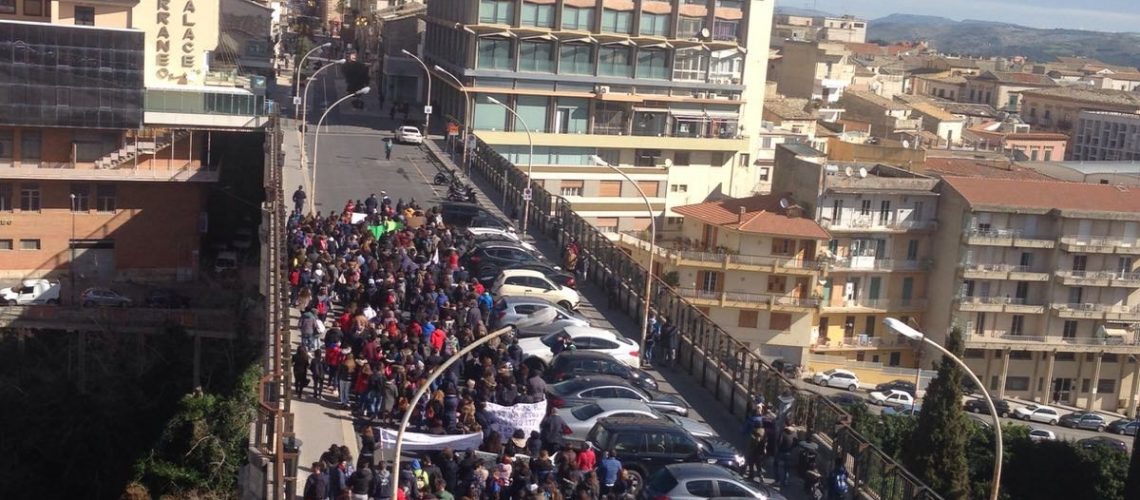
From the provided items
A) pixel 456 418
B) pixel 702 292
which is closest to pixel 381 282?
pixel 456 418

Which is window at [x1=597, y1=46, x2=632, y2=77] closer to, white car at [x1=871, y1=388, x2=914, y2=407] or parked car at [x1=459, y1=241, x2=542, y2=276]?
white car at [x1=871, y1=388, x2=914, y2=407]

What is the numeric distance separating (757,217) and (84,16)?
30.6 m

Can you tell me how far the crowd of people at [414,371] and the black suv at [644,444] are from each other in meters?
0.50

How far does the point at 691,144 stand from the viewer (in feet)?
264

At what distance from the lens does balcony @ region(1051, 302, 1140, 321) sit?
6894 centimetres

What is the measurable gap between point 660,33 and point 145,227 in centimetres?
3133

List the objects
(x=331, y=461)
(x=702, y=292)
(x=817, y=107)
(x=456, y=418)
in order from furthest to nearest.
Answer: (x=817, y=107) → (x=702, y=292) → (x=456, y=418) → (x=331, y=461)

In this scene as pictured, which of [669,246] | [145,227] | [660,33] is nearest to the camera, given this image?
[145,227]

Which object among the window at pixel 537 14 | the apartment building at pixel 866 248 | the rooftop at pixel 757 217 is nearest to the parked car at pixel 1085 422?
the apartment building at pixel 866 248

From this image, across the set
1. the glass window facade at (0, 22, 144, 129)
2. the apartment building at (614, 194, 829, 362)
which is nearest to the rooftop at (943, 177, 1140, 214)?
the apartment building at (614, 194, 829, 362)

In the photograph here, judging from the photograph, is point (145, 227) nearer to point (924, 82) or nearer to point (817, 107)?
point (817, 107)

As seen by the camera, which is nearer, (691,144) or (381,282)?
(381,282)

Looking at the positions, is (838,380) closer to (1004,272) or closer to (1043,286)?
(1004,272)

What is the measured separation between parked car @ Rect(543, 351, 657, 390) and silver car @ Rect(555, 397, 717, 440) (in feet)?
6.47
